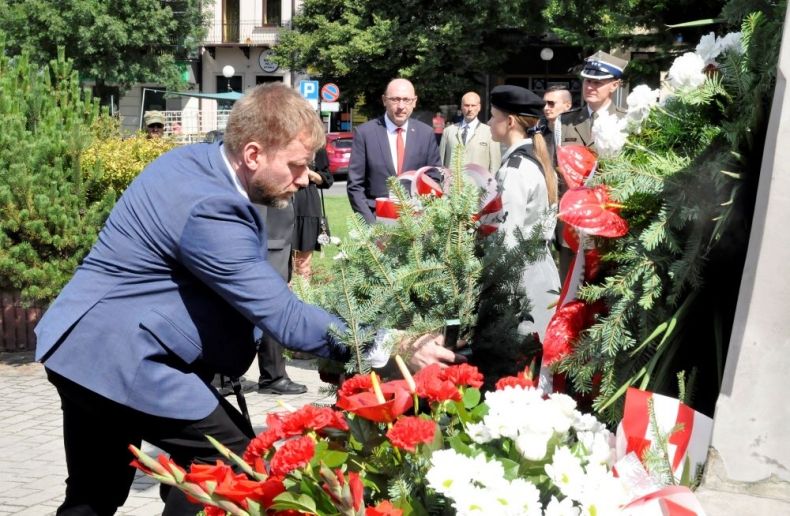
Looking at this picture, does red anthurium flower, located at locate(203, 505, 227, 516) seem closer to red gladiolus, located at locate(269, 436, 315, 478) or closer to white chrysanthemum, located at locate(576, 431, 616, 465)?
red gladiolus, located at locate(269, 436, 315, 478)

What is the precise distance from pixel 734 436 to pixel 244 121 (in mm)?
1660

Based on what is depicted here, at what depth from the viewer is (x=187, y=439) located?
3.04m

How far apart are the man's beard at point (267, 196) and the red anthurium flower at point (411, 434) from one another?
109cm

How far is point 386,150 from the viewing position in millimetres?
7535

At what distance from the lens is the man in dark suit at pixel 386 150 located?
24.6 feet

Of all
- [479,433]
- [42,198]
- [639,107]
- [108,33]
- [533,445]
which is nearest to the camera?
[533,445]

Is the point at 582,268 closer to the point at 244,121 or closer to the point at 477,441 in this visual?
the point at 477,441

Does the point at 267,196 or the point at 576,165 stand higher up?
the point at 576,165

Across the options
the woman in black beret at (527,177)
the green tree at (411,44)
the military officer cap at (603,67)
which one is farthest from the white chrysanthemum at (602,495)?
the green tree at (411,44)

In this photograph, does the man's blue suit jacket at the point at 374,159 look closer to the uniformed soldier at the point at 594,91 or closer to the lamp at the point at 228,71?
the uniformed soldier at the point at 594,91

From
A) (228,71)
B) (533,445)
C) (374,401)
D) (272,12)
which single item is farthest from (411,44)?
(533,445)

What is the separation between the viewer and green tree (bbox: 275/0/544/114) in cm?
3384

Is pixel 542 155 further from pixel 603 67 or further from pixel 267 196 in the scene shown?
pixel 267 196

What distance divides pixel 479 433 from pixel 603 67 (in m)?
4.52
